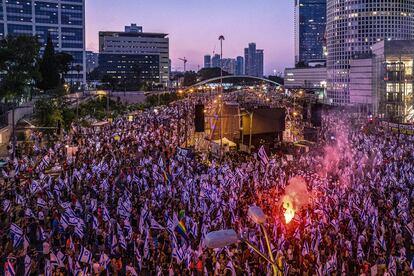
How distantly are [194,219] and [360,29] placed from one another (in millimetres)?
134512

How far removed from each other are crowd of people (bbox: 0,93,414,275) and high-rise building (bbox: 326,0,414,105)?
114m

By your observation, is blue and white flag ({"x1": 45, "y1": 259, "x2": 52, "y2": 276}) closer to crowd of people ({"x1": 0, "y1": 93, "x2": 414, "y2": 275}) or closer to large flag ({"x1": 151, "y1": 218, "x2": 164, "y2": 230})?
crowd of people ({"x1": 0, "y1": 93, "x2": 414, "y2": 275})

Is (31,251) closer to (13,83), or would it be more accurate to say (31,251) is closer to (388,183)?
(388,183)

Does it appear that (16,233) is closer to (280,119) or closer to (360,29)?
(280,119)

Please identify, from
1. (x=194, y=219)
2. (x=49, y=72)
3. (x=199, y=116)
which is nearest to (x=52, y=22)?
(x=49, y=72)

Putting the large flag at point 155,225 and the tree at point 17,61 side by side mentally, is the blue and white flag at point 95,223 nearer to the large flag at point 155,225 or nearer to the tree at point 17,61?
the large flag at point 155,225

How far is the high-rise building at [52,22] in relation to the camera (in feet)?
340

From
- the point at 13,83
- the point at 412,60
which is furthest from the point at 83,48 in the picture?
the point at 13,83

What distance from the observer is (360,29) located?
139250mm

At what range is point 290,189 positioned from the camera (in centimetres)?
2283

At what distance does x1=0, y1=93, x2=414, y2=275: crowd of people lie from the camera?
45.7 feet

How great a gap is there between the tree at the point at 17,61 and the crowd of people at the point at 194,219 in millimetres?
10559

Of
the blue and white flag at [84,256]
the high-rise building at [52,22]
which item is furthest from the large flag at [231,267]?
the high-rise building at [52,22]

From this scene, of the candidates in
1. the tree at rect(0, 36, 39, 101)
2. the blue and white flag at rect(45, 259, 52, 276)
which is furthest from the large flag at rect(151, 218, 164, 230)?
the tree at rect(0, 36, 39, 101)
